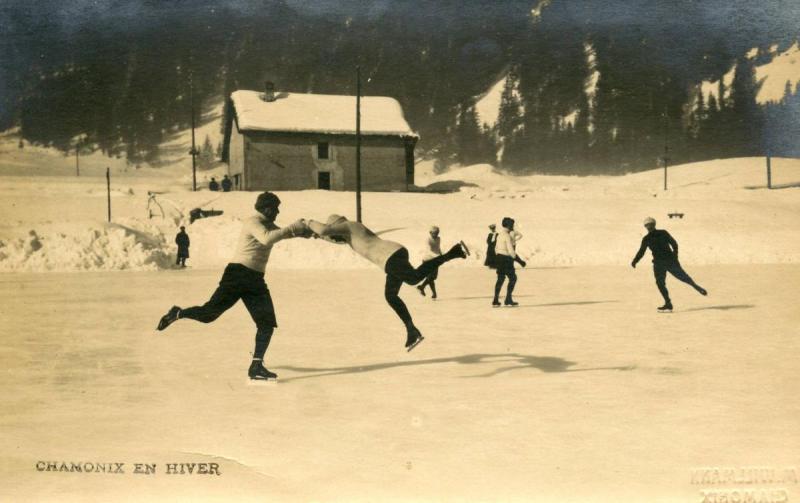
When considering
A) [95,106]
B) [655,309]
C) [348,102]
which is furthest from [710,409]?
[348,102]

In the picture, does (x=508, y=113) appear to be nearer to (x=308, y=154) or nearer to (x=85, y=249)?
(x=308, y=154)

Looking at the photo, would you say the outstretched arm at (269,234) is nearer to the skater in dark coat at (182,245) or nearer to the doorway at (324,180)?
the skater in dark coat at (182,245)

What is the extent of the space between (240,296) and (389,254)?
1522mm

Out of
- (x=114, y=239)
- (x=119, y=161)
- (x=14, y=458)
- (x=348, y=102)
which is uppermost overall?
(x=348, y=102)

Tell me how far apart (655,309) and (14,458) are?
1152 cm

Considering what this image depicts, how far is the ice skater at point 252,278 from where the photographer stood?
6820 mm

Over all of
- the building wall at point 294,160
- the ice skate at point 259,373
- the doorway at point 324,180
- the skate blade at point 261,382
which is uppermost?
the building wall at point 294,160

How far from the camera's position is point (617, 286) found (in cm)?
1844

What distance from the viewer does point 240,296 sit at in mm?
7262

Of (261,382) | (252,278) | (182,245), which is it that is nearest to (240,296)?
(252,278)

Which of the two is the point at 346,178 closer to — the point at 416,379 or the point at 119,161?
the point at 119,161

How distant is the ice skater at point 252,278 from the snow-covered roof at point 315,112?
8.69m

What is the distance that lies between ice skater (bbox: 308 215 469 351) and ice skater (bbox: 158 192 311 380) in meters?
0.60

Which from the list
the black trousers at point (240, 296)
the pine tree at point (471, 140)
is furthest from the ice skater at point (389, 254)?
the pine tree at point (471, 140)
